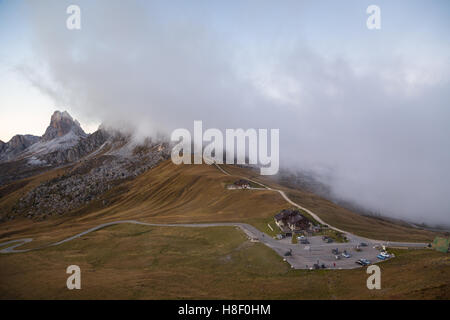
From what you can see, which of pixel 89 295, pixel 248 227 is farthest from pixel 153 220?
pixel 89 295

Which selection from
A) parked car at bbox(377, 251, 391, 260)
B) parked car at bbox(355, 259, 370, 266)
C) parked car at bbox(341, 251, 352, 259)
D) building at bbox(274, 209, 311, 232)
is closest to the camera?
parked car at bbox(355, 259, 370, 266)

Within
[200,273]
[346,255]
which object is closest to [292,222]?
[346,255]

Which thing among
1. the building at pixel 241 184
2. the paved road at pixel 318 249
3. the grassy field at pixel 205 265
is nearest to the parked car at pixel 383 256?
the paved road at pixel 318 249

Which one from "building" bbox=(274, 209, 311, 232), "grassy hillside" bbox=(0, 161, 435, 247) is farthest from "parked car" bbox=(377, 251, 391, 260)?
"building" bbox=(274, 209, 311, 232)

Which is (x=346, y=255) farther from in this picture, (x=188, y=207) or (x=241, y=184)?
(x=188, y=207)

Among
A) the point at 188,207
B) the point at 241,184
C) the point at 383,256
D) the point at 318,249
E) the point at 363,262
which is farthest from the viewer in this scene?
the point at 241,184

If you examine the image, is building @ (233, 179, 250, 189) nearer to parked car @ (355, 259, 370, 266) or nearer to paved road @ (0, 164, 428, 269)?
paved road @ (0, 164, 428, 269)

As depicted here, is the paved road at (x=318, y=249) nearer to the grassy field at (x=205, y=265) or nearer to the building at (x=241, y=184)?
the grassy field at (x=205, y=265)

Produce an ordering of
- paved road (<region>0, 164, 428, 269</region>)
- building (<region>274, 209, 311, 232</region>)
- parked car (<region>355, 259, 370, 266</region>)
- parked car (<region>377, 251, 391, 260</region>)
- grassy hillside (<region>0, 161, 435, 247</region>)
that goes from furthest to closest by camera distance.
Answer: grassy hillside (<region>0, 161, 435, 247</region>), building (<region>274, 209, 311, 232</region>), parked car (<region>377, 251, 391, 260</region>), paved road (<region>0, 164, 428, 269</region>), parked car (<region>355, 259, 370, 266</region>)
